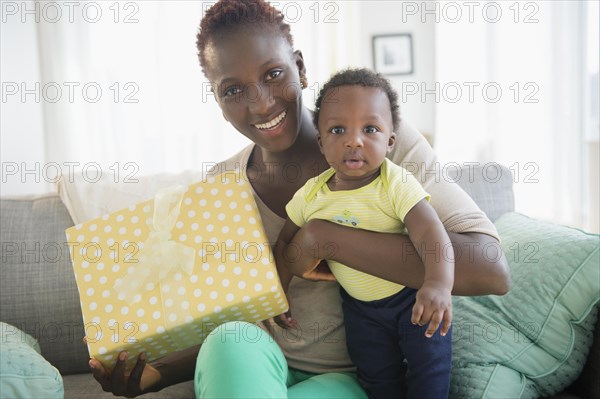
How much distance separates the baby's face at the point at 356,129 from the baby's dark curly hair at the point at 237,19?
0.24 metres

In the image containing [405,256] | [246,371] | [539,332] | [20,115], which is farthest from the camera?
[20,115]

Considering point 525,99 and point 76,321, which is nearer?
point 76,321

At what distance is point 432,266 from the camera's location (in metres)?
1.08

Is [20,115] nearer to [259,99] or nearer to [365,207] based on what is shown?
[259,99]

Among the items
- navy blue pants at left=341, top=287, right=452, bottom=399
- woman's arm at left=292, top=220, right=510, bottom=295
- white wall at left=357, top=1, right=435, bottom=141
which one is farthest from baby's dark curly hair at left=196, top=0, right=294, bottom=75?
white wall at left=357, top=1, right=435, bottom=141

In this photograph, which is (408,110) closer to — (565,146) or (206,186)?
(565,146)

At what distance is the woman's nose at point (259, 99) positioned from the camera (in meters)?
1.30

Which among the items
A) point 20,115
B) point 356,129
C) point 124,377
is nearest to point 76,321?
point 124,377

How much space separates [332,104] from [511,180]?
76 centimetres

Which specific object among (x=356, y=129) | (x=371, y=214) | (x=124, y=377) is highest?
(x=356, y=129)

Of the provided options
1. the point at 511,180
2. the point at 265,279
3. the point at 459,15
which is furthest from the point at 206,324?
the point at 459,15

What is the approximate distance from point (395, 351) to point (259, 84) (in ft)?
2.13

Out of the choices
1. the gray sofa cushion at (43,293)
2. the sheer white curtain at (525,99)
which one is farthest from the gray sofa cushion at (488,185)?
the sheer white curtain at (525,99)

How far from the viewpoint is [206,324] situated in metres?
1.22
